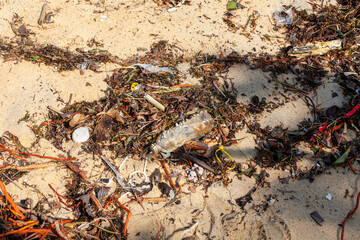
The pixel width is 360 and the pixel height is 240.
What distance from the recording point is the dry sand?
7.66 ft

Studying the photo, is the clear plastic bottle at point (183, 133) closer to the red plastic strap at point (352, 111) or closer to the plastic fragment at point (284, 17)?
the red plastic strap at point (352, 111)

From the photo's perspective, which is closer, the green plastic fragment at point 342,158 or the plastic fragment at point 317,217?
the plastic fragment at point 317,217

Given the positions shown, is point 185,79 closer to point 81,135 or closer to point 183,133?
point 183,133

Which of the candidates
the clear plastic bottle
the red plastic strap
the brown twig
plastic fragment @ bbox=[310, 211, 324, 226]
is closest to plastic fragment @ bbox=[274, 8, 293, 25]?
the red plastic strap

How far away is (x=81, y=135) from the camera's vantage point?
2.79m

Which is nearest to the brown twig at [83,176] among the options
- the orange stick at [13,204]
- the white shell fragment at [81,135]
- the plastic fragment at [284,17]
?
the white shell fragment at [81,135]

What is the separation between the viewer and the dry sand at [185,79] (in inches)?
92.0

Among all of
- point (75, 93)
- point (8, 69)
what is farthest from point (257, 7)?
point (8, 69)

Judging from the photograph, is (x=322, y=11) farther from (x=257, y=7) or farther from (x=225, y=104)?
(x=225, y=104)

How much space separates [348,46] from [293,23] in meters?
0.86

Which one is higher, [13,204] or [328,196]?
[328,196]

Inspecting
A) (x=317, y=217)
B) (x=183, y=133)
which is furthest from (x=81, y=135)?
(x=317, y=217)

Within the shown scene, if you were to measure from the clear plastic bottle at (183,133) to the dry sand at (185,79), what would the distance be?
0.23m

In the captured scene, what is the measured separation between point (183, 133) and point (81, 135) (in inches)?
46.5
